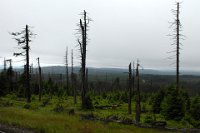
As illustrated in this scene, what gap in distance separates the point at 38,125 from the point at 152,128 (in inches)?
297

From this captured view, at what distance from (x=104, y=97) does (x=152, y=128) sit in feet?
144

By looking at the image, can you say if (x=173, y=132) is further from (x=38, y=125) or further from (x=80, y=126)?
(x=38, y=125)

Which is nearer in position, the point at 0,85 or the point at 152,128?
the point at 152,128

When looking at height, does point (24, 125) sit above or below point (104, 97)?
above

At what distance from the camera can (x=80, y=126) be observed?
1688 centimetres

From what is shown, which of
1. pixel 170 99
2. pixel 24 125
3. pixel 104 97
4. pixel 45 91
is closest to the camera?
pixel 24 125

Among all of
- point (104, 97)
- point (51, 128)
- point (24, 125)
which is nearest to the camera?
point (51, 128)

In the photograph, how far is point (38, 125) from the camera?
16.2m

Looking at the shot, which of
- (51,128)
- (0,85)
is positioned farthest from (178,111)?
(0,85)

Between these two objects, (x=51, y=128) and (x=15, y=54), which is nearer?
(x=51, y=128)

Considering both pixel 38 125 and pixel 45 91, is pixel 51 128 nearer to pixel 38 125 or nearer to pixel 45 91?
pixel 38 125

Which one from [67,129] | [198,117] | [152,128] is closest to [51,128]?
[67,129]

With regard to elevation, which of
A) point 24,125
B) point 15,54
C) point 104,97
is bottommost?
point 104,97

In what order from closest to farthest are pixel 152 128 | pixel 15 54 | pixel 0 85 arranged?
pixel 152 128
pixel 15 54
pixel 0 85
